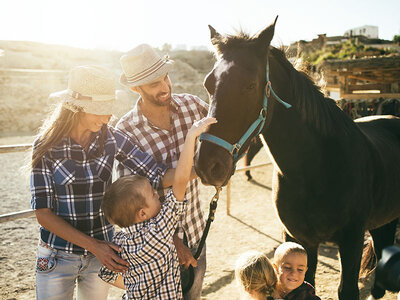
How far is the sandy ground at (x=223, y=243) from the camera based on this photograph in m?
→ 3.38

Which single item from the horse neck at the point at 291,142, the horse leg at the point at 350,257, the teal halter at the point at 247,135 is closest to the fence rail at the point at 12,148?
the teal halter at the point at 247,135

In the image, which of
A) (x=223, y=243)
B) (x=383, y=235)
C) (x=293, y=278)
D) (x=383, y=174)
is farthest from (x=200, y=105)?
(x=223, y=243)

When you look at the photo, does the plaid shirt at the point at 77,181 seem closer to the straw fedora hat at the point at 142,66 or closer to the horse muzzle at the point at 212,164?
the horse muzzle at the point at 212,164

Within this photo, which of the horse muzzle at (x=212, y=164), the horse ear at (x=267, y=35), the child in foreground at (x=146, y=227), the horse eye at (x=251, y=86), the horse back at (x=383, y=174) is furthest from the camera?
the horse back at (x=383, y=174)

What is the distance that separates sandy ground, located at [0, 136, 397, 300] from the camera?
11.1 feet

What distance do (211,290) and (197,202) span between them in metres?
1.80

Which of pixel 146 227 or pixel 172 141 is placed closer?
pixel 146 227

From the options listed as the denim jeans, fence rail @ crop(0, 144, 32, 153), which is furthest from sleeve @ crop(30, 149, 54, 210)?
fence rail @ crop(0, 144, 32, 153)

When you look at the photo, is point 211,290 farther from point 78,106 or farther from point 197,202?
point 78,106

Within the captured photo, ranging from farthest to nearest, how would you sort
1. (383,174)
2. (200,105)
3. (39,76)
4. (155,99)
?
(39,76) → (383,174) → (200,105) → (155,99)

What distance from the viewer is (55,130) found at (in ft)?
5.27

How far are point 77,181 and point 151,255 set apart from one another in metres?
0.56

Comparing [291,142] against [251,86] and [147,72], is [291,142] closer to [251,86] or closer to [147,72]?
[251,86]

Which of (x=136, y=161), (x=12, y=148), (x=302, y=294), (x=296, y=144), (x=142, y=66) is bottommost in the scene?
(x=302, y=294)
